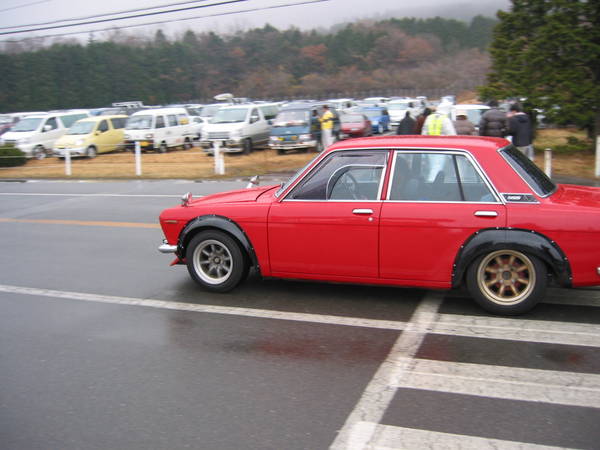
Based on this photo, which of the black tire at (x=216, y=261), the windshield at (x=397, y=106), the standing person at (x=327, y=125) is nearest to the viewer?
the black tire at (x=216, y=261)

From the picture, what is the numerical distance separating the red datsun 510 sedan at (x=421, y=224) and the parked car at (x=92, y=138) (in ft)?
65.9

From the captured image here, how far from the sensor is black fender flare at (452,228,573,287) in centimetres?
525

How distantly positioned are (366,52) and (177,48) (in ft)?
83.9

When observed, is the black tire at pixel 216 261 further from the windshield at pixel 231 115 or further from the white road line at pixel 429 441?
the windshield at pixel 231 115

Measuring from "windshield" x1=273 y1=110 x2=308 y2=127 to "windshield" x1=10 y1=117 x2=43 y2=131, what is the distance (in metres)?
11.7

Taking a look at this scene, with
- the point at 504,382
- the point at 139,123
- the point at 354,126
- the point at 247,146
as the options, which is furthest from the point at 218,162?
the point at 504,382

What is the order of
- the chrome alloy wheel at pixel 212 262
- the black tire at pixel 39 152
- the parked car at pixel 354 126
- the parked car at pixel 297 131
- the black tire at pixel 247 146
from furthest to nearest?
the black tire at pixel 39 152 < the parked car at pixel 354 126 < the black tire at pixel 247 146 < the parked car at pixel 297 131 < the chrome alloy wheel at pixel 212 262

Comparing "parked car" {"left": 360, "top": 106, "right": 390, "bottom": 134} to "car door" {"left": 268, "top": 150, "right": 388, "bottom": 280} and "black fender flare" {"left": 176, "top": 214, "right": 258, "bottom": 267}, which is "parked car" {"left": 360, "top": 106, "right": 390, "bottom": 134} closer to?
"black fender flare" {"left": 176, "top": 214, "right": 258, "bottom": 267}

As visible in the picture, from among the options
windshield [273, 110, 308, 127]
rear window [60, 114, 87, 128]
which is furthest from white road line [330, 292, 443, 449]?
rear window [60, 114, 87, 128]

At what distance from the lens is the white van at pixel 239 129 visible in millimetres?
23094

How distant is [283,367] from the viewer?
4.73 meters

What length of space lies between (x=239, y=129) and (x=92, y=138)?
6.72 m

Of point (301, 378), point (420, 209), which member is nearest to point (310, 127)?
point (420, 209)

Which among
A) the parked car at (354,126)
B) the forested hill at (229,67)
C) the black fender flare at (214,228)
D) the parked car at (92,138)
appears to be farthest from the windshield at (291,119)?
the forested hill at (229,67)
